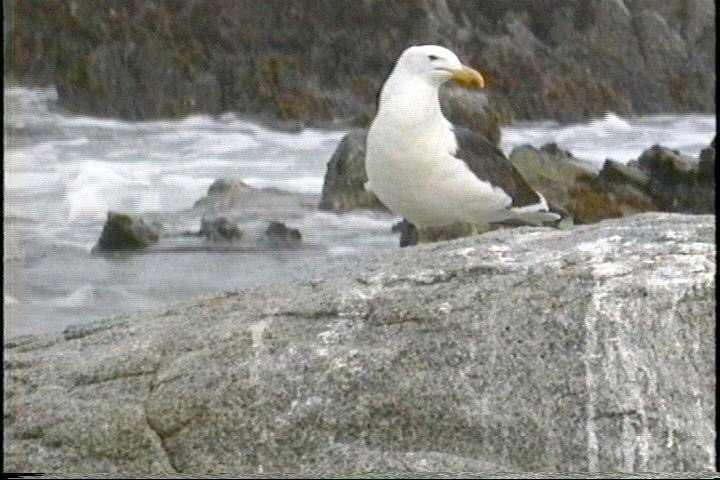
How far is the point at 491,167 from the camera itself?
22.6 ft

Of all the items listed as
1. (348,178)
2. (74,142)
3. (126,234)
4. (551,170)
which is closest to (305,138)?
(74,142)

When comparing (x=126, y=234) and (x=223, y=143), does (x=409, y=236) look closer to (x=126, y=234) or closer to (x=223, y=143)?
(x=126, y=234)

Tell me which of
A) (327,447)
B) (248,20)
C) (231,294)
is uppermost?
(248,20)

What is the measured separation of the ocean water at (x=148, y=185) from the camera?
31.2ft

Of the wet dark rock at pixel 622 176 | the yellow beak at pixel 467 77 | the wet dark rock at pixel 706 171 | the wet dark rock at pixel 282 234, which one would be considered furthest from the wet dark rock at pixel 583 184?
the yellow beak at pixel 467 77

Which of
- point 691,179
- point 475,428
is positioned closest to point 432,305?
point 475,428

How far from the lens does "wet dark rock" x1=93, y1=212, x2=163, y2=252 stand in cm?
1046

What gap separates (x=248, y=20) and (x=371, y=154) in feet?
32.6

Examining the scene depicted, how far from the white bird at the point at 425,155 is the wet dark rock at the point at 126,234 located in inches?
151

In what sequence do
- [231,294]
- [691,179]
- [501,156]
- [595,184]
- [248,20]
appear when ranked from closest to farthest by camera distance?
[231,294] < [501,156] < [595,184] < [691,179] < [248,20]

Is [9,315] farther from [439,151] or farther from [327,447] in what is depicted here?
[327,447]

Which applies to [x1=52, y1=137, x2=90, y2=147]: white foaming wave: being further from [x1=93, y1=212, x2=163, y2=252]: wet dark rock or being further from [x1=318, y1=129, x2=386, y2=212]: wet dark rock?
[x1=318, y1=129, x2=386, y2=212]: wet dark rock

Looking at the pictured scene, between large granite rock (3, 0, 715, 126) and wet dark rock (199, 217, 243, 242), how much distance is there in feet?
11.2

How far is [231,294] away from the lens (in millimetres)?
4566
